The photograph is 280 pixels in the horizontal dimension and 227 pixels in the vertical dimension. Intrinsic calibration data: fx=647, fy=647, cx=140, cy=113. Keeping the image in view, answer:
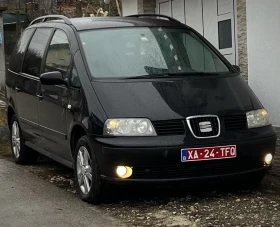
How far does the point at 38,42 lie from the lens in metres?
8.13

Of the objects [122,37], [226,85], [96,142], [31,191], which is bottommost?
[31,191]

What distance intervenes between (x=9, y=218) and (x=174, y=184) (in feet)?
5.02

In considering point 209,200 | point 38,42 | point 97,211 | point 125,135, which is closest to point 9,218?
point 97,211

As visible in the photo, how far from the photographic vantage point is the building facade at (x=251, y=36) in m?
9.01

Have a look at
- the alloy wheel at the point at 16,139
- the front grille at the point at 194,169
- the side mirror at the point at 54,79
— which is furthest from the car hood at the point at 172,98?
the alloy wheel at the point at 16,139

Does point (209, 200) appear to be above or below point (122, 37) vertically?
below

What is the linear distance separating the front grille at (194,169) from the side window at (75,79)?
115 cm

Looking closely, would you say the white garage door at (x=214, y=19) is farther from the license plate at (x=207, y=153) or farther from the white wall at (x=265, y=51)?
the license plate at (x=207, y=153)

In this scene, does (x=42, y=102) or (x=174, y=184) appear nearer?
(x=174, y=184)

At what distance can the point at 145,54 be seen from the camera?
6.87 metres

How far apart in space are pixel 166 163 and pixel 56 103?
1.72 m

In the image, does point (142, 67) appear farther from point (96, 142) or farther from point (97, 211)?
point (97, 211)

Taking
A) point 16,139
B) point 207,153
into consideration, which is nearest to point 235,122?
point 207,153

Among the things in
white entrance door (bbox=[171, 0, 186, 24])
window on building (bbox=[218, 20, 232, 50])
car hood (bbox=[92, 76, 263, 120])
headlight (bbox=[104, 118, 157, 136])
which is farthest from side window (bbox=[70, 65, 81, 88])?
white entrance door (bbox=[171, 0, 186, 24])
